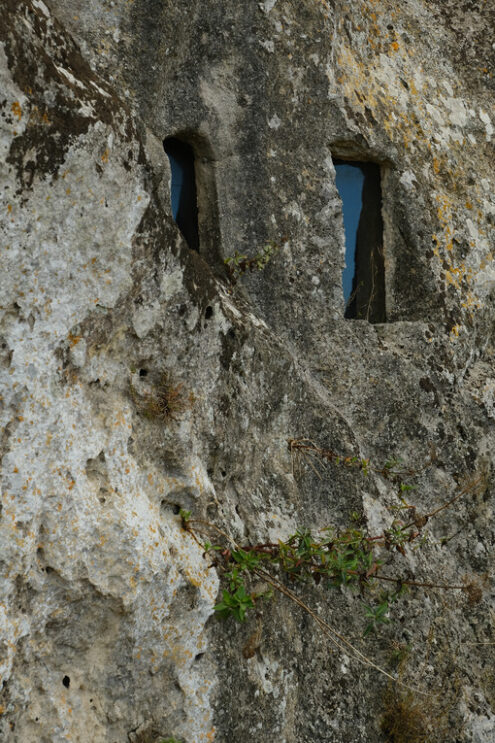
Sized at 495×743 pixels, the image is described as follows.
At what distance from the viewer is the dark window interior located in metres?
4.88

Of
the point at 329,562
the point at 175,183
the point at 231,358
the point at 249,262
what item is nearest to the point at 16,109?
the point at 231,358

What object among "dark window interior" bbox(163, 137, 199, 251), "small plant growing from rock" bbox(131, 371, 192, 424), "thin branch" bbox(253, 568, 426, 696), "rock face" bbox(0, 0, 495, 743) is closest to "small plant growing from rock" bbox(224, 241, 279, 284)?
"rock face" bbox(0, 0, 495, 743)

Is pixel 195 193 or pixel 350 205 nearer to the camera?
pixel 195 193

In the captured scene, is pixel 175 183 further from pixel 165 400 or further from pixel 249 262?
pixel 165 400

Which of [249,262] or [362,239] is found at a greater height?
[362,239]

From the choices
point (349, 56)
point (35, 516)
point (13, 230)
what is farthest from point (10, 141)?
point (349, 56)

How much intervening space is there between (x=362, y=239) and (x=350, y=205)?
0.24 meters

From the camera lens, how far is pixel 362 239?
5.53 meters

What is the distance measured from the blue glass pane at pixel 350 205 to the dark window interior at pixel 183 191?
1.06 m

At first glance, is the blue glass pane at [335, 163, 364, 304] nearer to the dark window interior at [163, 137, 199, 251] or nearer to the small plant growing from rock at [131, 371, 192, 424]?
the dark window interior at [163, 137, 199, 251]

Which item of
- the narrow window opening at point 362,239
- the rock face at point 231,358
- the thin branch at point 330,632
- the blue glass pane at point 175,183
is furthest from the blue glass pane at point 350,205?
the thin branch at point 330,632

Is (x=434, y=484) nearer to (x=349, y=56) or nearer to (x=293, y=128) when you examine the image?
(x=293, y=128)

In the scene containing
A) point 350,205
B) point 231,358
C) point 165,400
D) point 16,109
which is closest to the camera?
point 16,109

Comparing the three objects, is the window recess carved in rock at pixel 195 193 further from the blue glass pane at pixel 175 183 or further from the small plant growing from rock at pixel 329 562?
the small plant growing from rock at pixel 329 562
